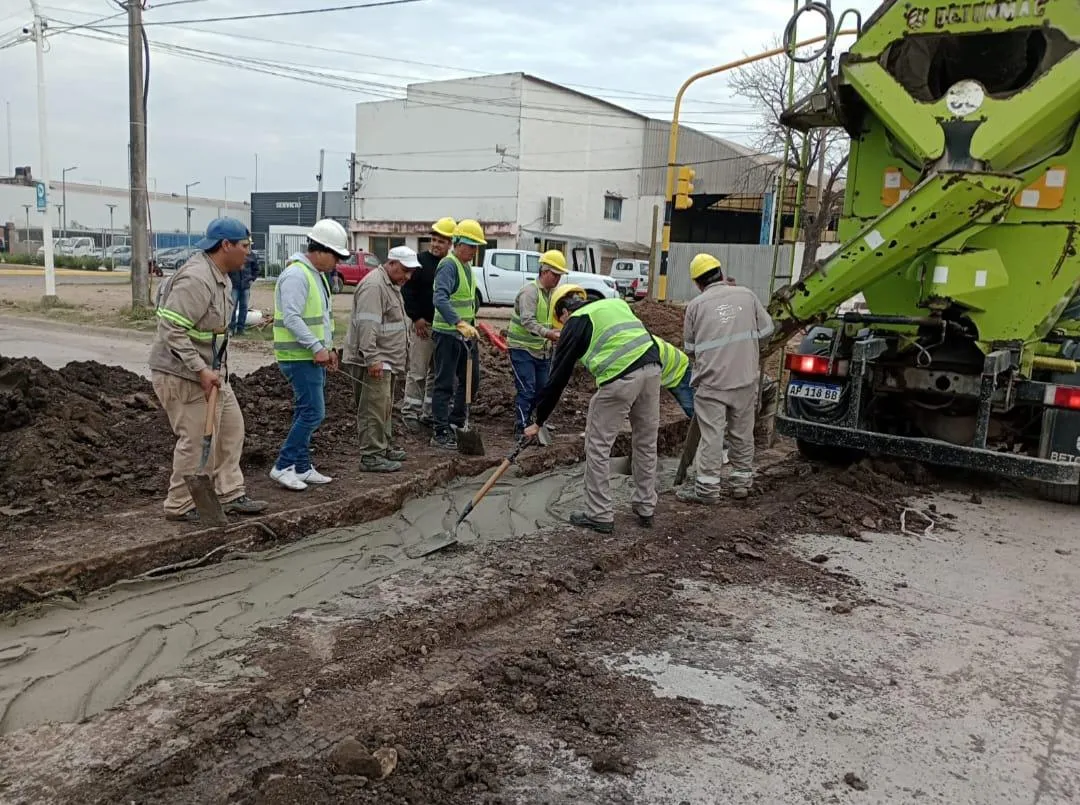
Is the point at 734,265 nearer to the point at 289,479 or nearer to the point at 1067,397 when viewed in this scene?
the point at 1067,397

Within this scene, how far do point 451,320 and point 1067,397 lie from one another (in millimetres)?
4553

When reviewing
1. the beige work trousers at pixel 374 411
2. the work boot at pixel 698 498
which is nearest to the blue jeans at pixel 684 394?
the work boot at pixel 698 498

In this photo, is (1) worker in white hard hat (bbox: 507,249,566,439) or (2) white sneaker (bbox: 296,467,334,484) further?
(1) worker in white hard hat (bbox: 507,249,566,439)

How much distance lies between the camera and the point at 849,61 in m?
6.15

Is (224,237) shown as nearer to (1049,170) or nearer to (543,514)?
(543,514)

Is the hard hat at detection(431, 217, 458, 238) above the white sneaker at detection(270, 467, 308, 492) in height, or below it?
above

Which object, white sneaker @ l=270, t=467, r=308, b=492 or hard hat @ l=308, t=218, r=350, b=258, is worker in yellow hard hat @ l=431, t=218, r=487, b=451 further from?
white sneaker @ l=270, t=467, r=308, b=492

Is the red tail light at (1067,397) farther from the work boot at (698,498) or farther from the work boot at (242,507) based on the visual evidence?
the work boot at (242,507)

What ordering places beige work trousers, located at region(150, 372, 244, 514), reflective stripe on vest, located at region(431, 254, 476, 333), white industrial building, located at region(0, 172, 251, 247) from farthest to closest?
white industrial building, located at region(0, 172, 251, 247) → reflective stripe on vest, located at region(431, 254, 476, 333) → beige work trousers, located at region(150, 372, 244, 514)

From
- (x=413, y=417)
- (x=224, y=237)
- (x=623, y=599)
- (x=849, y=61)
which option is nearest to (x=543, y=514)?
(x=623, y=599)

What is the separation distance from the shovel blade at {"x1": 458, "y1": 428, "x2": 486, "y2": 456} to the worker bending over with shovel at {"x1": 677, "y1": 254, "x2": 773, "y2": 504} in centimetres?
166

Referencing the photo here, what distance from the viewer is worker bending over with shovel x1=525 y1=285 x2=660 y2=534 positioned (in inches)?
207

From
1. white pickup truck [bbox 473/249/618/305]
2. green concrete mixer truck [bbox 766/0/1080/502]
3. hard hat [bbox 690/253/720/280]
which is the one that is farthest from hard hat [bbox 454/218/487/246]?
white pickup truck [bbox 473/249/618/305]

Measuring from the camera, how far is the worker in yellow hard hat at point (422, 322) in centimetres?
733
